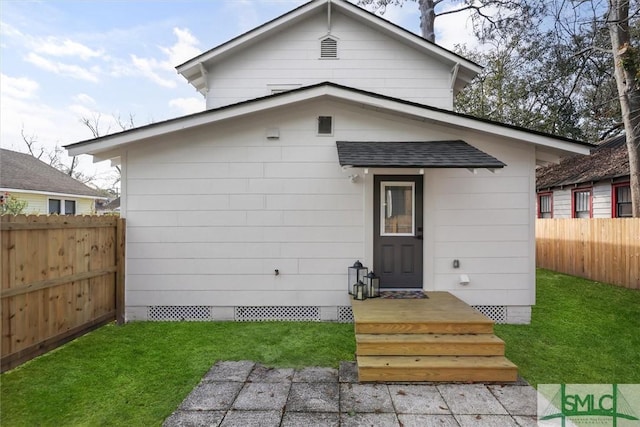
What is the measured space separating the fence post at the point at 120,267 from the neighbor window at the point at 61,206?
14353mm

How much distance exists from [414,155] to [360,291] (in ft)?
7.34

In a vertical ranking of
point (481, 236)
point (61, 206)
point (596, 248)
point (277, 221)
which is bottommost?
point (596, 248)

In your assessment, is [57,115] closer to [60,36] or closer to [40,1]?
[60,36]

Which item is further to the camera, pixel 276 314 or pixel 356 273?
pixel 276 314

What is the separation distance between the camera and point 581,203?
11789mm

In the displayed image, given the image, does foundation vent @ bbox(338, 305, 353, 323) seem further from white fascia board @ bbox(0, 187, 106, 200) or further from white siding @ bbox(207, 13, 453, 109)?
white fascia board @ bbox(0, 187, 106, 200)

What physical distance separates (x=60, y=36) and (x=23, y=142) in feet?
85.5

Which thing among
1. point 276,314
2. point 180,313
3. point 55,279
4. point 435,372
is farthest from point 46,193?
point 435,372

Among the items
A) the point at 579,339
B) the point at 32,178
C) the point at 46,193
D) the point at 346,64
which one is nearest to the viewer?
the point at 579,339

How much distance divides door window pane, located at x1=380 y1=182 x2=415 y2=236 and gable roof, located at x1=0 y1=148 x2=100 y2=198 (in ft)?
53.6

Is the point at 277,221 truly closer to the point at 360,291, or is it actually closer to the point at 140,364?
the point at 360,291

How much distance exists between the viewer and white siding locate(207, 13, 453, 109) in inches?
307

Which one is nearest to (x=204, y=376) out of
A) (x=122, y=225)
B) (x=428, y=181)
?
(x=122, y=225)

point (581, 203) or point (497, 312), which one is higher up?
point (581, 203)
